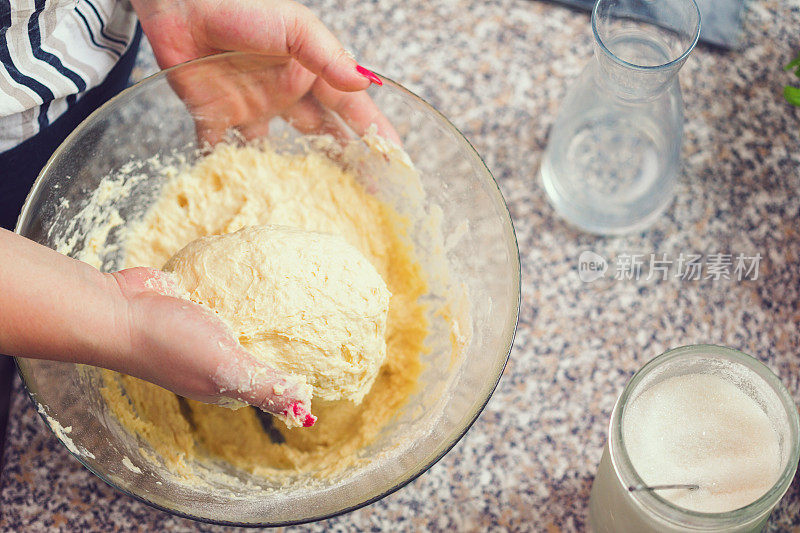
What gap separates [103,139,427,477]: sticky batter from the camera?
37.6 inches

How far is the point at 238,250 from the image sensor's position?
2.84ft

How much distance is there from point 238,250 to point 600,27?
2.06 feet

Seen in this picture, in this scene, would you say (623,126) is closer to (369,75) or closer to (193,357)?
(369,75)

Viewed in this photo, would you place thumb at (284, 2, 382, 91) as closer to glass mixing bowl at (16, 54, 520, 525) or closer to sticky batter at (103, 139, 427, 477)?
glass mixing bowl at (16, 54, 520, 525)

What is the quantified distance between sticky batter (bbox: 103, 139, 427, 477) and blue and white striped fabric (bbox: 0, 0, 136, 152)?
0.61ft

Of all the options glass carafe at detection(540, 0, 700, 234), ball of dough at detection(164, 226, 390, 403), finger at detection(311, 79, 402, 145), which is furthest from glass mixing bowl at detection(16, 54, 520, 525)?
glass carafe at detection(540, 0, 700, 234)

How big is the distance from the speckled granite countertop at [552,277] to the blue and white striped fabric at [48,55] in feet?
0.83

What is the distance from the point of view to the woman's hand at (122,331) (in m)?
0.71

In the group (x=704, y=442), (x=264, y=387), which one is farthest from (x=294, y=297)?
(x=704, y=442)

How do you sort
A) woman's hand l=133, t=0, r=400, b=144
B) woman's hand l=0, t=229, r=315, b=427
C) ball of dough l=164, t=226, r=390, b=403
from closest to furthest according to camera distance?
woman's hand l=0, t=229, r=315, b=427, ball of dough l=164, t=226, r=390, b=403, woman's hand l=133, t=0, r=400, b=144

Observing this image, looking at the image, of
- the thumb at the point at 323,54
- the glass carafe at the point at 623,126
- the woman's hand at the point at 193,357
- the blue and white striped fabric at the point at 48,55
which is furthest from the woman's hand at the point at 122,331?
the glass carafe at the point at 623,126

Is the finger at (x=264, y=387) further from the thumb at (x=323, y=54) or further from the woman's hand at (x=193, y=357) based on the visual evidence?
the thumb at (x=323, y=54)

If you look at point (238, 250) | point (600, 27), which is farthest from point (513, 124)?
point (238, 250)

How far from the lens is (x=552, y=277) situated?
1135mm
